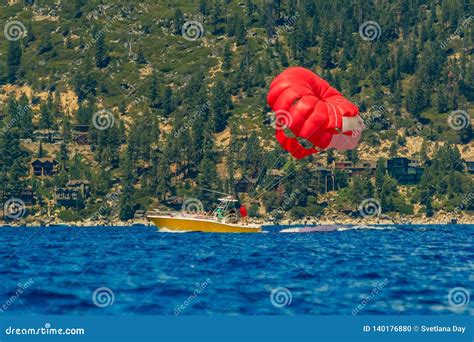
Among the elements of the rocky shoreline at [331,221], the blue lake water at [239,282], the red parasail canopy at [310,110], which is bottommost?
the rocky shoreline at [331,221]

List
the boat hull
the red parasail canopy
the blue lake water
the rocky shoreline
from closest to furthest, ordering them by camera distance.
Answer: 1. the blue lake water
2. the red parasail canopy
3. the boat hull
4. the rocky shoreline

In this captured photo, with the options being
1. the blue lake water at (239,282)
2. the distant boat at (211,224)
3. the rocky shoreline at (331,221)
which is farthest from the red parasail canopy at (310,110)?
the rocky shoreline at (331,221)

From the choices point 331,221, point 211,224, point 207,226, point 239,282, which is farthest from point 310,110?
point 331,221

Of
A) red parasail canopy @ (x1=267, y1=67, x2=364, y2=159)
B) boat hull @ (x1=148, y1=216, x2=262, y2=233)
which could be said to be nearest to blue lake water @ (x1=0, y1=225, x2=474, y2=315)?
red parasail canopy @ (x1=267, y1=67, x2=364, y2=159)

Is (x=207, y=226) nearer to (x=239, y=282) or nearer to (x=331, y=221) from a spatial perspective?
(x=239, y=282)

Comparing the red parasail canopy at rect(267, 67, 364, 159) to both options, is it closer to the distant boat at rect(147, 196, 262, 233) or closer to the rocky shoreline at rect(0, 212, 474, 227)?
the distant boat at rect(147, 196, 262, 233)

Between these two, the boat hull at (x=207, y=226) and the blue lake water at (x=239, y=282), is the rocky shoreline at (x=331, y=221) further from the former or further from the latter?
the blue lake water at (x=239, y=282)

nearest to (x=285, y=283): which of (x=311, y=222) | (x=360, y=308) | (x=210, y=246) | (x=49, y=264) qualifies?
(x=360, y=308)

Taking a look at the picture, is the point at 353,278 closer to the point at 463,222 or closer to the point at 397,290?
the point at 397,290
